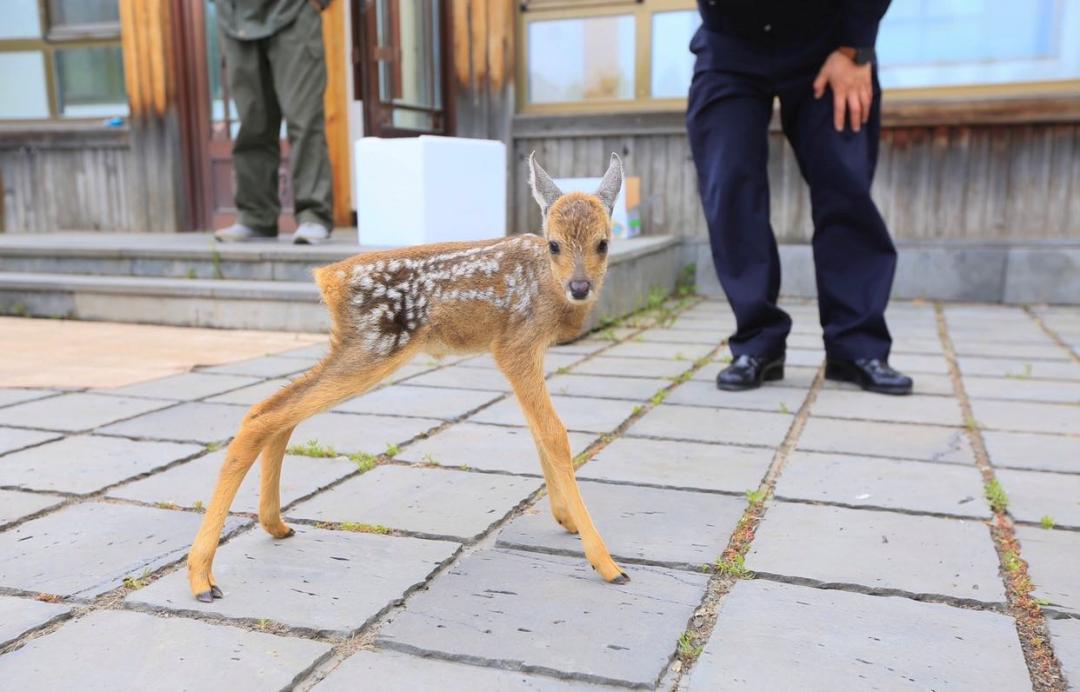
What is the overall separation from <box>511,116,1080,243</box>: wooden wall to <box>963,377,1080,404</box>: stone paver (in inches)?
113

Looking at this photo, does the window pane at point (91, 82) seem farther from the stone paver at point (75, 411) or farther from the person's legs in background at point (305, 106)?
the stone paver at point (75, 411)

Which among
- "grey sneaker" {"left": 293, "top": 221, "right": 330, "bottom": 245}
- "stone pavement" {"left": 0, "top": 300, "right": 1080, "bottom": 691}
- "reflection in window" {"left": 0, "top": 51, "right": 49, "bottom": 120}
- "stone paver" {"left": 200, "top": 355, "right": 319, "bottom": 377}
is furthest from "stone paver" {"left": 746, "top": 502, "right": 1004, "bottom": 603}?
"reflection in window" {"left": 0, "top": 51, "right": 49, "bottom": 120}

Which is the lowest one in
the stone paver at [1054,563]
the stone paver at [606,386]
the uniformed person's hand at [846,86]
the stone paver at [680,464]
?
the stone paver at [606,386]

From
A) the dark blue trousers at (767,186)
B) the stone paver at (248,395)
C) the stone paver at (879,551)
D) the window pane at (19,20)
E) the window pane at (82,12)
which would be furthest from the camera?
the window pane at (19,20)

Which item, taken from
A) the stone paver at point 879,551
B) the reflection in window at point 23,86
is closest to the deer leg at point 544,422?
the stone paver at point 879,551

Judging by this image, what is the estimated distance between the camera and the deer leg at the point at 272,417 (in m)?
1.79

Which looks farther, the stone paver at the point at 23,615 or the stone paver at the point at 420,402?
the stone paver at the point at 420,402

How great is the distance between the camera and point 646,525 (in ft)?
7.20

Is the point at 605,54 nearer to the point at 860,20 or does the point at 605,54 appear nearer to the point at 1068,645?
the point at 860,20

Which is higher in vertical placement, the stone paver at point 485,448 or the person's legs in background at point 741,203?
the person's legs in background at point 741,203

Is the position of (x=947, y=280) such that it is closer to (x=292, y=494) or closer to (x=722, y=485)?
(x=722, y=485)

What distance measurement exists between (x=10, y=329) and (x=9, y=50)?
14.8ft

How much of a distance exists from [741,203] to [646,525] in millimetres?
1910

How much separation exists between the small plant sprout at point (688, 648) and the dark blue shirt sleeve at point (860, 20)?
2.67 meters
